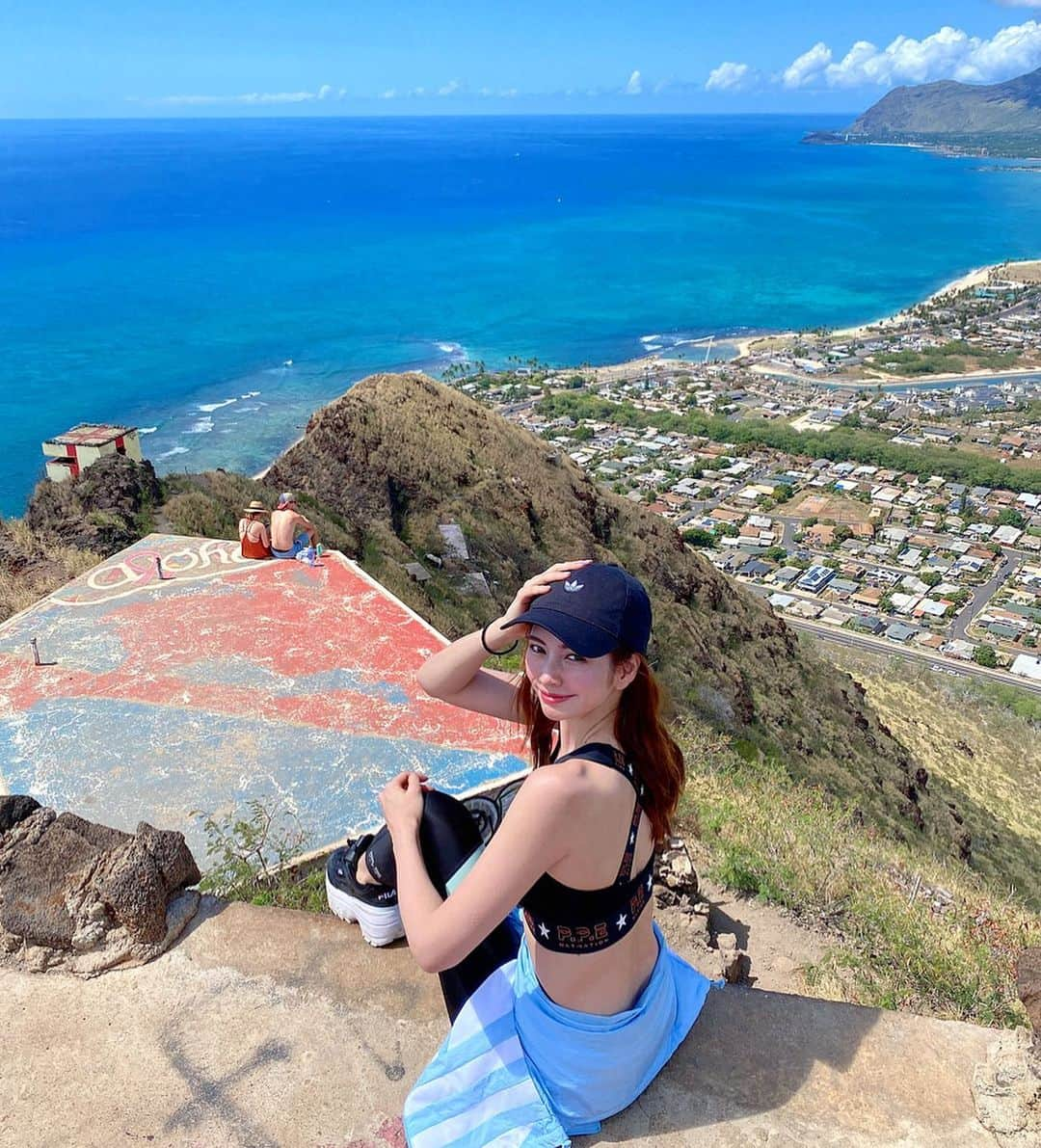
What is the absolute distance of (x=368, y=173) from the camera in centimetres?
18675

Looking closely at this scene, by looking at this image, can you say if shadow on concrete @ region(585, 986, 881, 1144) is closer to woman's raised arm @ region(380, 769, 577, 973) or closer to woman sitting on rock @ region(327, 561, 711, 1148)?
woman sitting on rock @ region(327, 561, 711, 1148)

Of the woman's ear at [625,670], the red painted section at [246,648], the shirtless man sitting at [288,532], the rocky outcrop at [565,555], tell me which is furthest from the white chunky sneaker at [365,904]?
the rocky outcrop at [565,555]

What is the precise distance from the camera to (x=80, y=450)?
13664mm

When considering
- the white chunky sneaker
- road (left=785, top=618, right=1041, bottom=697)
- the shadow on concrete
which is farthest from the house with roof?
the white chunky sneaker

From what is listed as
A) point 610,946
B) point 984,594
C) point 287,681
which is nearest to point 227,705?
point 287,681

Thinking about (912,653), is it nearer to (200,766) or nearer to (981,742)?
(981,742)

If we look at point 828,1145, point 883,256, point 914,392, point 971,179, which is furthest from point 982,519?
point 971,179

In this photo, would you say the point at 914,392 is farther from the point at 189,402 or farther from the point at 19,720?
the point at 19,720

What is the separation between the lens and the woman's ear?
240cm

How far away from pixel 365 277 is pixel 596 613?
9574 centimetres

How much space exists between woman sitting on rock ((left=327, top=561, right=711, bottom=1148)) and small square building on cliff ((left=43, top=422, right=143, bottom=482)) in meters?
12.2

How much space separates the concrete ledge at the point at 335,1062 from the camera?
9.32 ft

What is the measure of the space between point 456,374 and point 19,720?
60.5m

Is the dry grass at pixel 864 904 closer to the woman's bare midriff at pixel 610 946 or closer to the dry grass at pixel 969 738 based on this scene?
the woman's bare midriff at pixel 610 946
